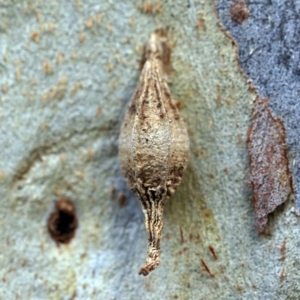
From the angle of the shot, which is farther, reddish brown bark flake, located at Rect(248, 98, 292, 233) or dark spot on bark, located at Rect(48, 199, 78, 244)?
dark spot on bark, located at Rect(48, 199, 78, 244)

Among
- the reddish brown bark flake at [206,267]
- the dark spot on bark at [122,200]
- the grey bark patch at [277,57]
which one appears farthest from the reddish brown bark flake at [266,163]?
the dark spot on bark at [122,200]

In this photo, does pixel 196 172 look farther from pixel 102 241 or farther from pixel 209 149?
pixel 102 241

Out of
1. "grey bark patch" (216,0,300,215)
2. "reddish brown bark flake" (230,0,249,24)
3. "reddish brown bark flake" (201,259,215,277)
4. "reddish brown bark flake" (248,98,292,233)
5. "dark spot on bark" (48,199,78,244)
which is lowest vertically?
"reddish brown bark flake" (201,259,215,277)

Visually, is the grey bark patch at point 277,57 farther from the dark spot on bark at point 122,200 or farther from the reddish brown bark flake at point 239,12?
the dark spot on bark at point 122,200

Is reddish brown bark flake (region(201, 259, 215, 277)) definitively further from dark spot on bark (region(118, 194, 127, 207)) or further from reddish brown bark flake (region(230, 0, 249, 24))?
reddish brown bark flake (region(230, 0, 249, 24))

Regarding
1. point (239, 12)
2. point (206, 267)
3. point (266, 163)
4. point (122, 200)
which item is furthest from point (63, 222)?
point (239, 12)

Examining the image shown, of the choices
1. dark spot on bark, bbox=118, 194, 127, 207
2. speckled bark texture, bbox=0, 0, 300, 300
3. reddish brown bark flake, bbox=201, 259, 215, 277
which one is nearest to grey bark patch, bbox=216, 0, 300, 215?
speckled bark texture, bbox=0, 0, 300, 300
